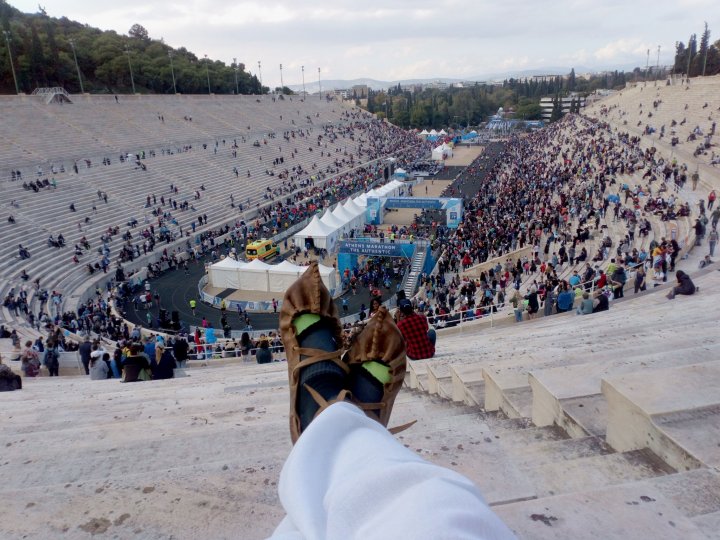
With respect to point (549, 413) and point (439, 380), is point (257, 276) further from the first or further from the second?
point (549, 413)

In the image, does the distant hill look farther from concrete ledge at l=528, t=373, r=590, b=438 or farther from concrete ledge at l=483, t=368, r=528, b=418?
concrete ledge at l=528, t=373, r=590, b=438

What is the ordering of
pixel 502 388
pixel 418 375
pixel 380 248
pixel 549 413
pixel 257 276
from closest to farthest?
1. pixel 549 413
2. pixel 502 388
3. pixel 418 375
4. pixel 257 276
5. pixel 380 248

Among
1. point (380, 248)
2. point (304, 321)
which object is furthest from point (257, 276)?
point (304, 321)

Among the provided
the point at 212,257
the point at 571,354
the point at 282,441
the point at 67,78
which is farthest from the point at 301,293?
the point at 67,78

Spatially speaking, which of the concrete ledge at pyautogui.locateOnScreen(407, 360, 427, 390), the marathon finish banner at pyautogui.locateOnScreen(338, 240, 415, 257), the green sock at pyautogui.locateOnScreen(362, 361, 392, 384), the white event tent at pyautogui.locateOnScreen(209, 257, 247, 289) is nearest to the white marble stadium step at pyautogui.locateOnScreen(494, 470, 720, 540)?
the green sock at pyautogui.locateOnScreen(362, 361, 392, 384)

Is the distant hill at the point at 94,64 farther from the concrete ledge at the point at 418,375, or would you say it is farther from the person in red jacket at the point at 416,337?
the concrete ledge at the point at 418,375
